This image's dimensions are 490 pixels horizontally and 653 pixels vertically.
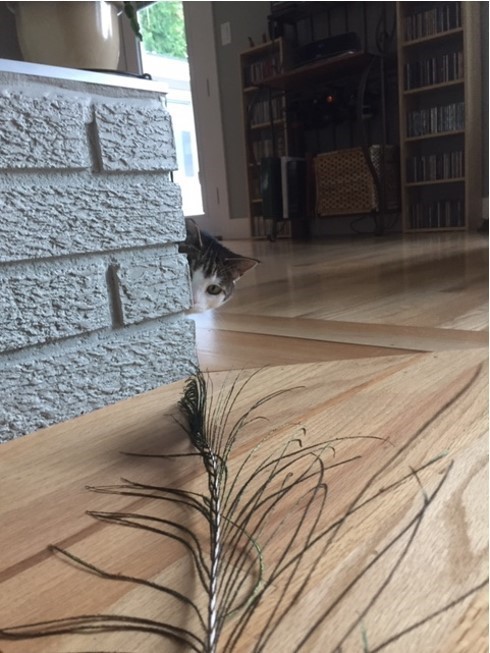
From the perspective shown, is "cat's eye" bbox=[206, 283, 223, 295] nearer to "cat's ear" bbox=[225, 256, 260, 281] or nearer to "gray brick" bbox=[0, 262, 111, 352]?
"cat's ear" bbox=[225, 256, 260, 281]

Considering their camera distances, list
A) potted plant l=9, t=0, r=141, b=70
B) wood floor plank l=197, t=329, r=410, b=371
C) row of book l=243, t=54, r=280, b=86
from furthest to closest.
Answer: row of book l=243, t=54, r=280, b=86 < wood floor plank l=197, t=329, r=410, b=371 < potted plant l=9, t=0, r=141, b=70

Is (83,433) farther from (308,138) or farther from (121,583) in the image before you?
(308,138)

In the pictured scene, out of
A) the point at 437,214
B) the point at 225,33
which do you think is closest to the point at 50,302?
the point at 437,214

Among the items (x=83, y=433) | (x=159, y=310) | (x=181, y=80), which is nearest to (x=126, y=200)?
(x=159, y=310)

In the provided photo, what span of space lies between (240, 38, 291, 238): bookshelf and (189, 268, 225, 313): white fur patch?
9.49 feet

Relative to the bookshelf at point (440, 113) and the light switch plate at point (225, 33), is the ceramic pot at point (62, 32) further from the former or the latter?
the light switch plate at point (225, 33)

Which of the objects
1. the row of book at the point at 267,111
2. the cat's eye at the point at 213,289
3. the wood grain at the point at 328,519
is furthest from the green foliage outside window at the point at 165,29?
the wood grain at the point at 328,519

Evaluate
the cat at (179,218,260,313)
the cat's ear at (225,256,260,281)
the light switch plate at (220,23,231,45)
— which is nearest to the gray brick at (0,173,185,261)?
the cat at (179,218,260,313)

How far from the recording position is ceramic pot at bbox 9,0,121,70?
2.29ft

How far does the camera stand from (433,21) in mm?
3477

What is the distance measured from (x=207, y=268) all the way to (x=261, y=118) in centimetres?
362

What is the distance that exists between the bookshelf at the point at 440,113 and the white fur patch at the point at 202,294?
2.74 m

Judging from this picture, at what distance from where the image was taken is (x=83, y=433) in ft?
1.98

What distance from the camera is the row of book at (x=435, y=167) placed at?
359 centimetres
